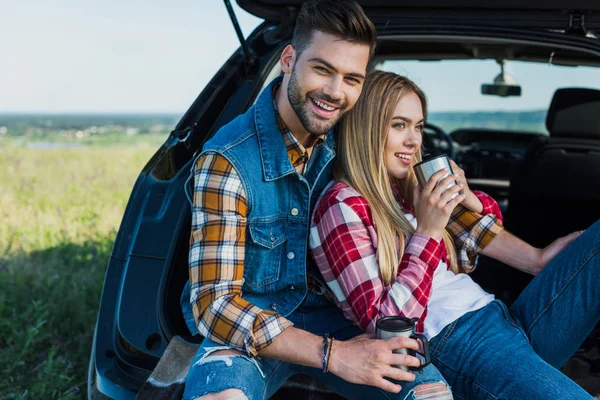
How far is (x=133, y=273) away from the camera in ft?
6.38

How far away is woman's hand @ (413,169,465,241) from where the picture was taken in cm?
172

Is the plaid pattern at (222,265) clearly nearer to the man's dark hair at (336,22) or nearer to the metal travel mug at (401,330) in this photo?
the metal travel mug at (401,330)

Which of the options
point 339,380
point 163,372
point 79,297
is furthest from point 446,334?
point 79,297

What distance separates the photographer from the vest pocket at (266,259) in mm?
1740

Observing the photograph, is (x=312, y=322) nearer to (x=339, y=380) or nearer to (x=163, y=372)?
(x=339, y=380)

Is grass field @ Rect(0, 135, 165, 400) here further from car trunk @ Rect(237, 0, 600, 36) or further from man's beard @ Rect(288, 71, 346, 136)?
car trunk @ Rect(237, 0, 600, 36)

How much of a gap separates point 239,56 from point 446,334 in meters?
1.16

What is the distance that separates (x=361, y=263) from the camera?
1660 mm

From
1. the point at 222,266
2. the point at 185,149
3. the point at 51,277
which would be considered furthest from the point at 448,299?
the point at 51,277

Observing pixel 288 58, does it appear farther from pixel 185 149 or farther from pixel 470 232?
pixel 470 232

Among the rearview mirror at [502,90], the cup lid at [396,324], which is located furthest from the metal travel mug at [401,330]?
the rearview mirror at [502,90]

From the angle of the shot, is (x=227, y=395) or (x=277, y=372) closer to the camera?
(x=227, y=395)

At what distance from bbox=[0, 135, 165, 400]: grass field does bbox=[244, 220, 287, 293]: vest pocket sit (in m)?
1.19

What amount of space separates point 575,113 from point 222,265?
2.08 meters
